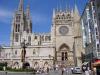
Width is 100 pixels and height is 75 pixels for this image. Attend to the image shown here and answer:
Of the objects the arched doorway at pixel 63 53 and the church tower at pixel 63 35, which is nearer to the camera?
the church tower at pixel 63 35

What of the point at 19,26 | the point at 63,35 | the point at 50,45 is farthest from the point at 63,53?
the point at 19,26

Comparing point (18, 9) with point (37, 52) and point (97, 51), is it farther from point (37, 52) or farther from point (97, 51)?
point (97, 51)

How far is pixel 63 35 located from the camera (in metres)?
95.0

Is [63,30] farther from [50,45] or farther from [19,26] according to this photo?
[19,26]

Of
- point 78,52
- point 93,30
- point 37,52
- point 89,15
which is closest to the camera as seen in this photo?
point 93,30

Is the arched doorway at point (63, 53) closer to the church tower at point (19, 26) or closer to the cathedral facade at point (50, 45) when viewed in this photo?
the cathedral facade at point (50, 45)

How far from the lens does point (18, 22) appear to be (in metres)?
112

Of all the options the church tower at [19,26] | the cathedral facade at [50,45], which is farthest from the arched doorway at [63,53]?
the church tower at [19,26]

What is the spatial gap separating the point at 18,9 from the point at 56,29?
30.7 meters

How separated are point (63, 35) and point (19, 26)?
2629 cm

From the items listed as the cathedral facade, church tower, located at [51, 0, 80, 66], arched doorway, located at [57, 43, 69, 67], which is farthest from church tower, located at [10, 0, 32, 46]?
arched doorway, located at [57, 43, 69, 67]

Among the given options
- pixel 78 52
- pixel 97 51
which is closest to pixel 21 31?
pixel 78 52

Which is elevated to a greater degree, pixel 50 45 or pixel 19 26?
pixel 19 26

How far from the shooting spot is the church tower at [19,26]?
105 m
